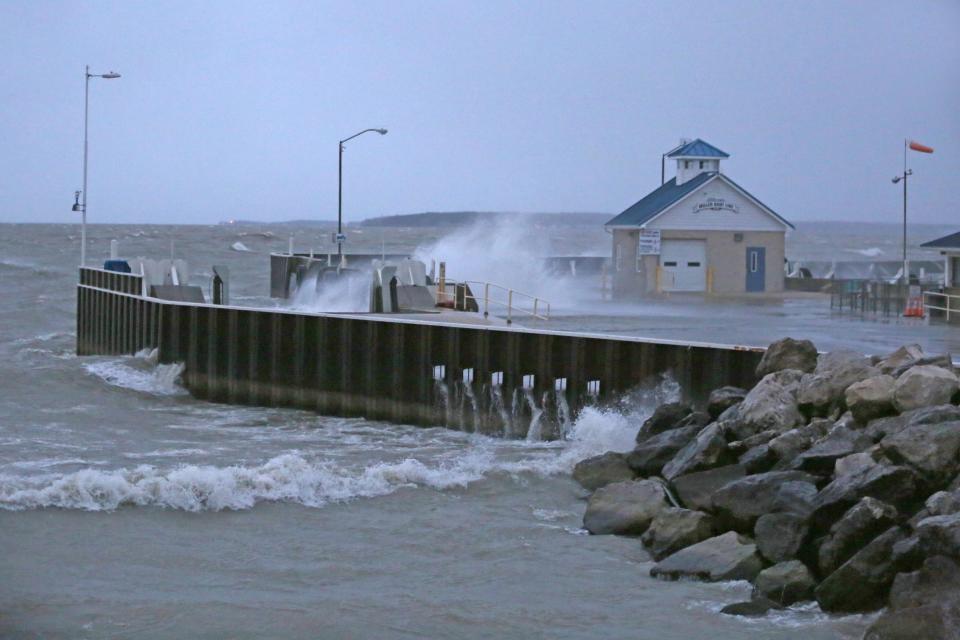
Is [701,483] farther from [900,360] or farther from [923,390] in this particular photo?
[900,360]

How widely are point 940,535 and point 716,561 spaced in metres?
2.27

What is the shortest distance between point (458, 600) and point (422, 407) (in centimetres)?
1057

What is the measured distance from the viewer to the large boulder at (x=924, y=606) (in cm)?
917

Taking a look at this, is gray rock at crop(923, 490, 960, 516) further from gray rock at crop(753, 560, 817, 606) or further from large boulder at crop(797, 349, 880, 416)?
large boulder at crop(797, 349, 880, 416)

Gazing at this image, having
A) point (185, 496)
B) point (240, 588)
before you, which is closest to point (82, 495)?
point (185, 496)

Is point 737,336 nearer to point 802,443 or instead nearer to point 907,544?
point 802,443

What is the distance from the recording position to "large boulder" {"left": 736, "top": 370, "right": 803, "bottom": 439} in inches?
599

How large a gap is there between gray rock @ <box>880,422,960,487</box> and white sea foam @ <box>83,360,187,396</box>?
632 inches

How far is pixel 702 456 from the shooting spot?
1472cm

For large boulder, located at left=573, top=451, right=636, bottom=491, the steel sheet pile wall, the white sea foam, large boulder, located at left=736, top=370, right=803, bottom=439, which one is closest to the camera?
large boulder, located at left=736, top=370, right=803, bottom=439

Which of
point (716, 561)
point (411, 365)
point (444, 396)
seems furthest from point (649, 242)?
point (716, 561)

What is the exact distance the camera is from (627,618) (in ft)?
35.7

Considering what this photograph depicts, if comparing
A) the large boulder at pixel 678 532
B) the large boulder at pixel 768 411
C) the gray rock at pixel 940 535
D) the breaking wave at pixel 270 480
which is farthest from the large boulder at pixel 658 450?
the gray rock at pixel 940 535

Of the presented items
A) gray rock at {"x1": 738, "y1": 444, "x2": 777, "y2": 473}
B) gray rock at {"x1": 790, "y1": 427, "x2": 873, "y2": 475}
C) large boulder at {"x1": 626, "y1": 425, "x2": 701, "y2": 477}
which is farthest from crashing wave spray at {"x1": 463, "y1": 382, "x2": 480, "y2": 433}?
gray rock at {"x1": 790, "y1": 427, "x2": 873, "y2": 475}
